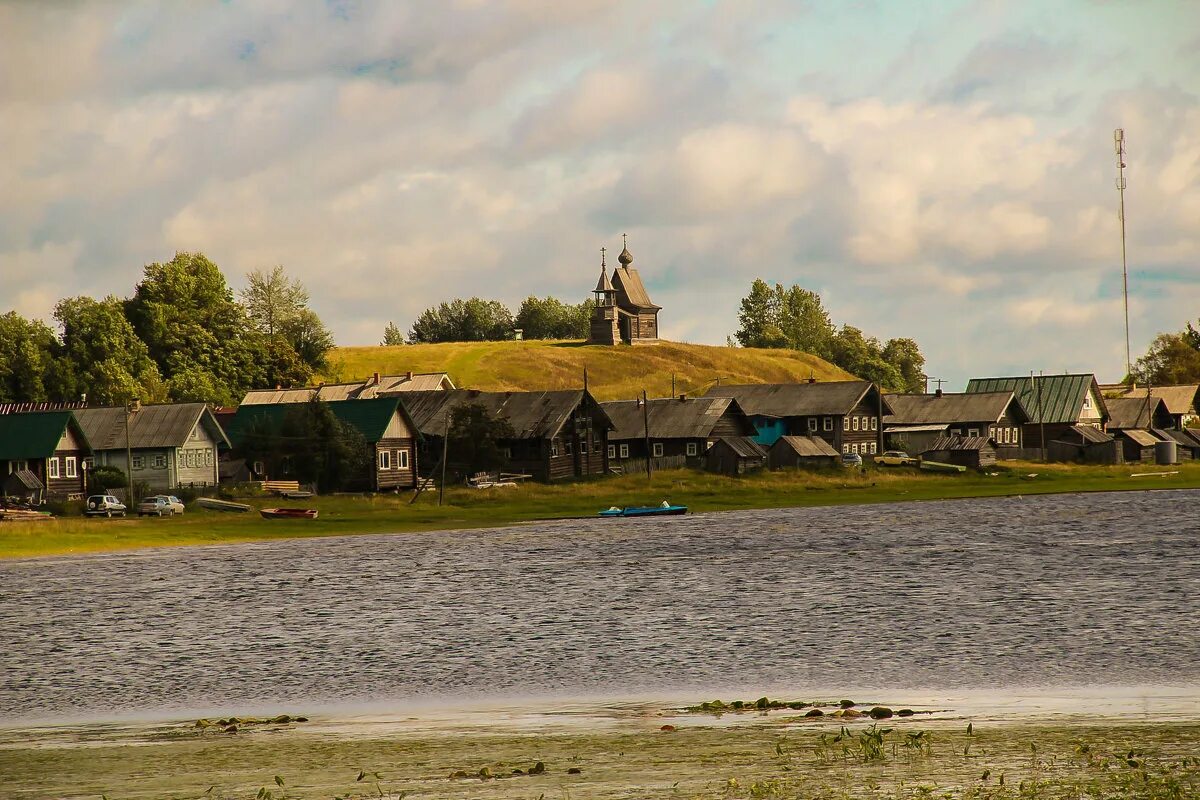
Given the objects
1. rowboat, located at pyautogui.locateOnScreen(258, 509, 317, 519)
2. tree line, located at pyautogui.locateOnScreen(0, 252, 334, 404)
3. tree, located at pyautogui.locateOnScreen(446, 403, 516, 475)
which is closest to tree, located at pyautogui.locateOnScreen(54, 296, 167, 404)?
tree line, located at pyautogui.locateOnScreen(0, 252, 334, 404)

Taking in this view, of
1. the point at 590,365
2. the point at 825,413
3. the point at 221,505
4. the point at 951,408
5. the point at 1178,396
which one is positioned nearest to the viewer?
the point at 221,505

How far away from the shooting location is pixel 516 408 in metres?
105

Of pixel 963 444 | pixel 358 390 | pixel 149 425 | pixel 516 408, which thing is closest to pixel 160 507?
pixel 149 425

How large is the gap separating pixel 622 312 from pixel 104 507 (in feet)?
402

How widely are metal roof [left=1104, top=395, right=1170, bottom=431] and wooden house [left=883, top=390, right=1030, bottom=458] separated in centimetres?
1420

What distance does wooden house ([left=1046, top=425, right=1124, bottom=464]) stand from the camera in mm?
122688

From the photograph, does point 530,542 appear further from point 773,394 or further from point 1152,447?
point 1152,447

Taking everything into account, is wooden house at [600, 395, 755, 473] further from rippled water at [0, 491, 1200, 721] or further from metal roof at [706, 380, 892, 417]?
rippled water at [0, 491, 1200, 721]

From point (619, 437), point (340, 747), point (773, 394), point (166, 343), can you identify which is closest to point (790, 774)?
point (340, 747)

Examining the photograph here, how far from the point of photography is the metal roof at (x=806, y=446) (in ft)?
348

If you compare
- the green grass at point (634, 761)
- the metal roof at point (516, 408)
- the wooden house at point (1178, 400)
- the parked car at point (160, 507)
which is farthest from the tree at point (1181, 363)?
the green grass at point (634, 761)

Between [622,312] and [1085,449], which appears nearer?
[1085,449]

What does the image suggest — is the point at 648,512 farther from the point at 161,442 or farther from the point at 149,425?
the point at 149,425

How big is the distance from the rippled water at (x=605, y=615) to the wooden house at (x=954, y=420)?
183 ft
